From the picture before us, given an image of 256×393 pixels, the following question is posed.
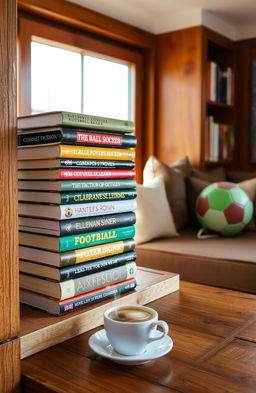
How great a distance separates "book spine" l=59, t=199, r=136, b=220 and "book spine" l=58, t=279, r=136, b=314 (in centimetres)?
18

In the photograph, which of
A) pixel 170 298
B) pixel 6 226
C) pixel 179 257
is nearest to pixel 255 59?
pixel 179 257

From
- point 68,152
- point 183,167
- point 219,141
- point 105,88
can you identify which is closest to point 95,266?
point 68,152

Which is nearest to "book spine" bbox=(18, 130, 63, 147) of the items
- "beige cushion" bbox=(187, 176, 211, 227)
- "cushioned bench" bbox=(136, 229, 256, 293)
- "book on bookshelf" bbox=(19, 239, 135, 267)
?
"book on bookshelf" bbox=(19, 239, 135, 267)

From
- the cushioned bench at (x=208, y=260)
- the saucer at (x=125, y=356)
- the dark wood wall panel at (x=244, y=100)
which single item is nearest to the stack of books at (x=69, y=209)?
the saucer at (x=125, y=356)

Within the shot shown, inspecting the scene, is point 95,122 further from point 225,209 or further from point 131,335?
point 225,209

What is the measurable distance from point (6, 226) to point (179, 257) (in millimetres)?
1424

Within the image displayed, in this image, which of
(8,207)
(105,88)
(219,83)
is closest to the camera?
(8,207)

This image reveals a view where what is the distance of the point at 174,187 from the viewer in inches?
105

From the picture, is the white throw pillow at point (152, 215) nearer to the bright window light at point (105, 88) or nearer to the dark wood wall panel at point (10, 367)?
the bright window light at point (105, 88)

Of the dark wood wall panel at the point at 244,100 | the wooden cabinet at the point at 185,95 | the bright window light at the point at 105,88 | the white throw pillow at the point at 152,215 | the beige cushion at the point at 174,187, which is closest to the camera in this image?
the white throw pillow at the point at 152,215

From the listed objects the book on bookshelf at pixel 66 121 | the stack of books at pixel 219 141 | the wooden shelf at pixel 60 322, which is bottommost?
the wooden shelf at pixel 60 322

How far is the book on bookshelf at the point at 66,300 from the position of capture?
86 centimetres

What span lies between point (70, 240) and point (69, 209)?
2.5 inches

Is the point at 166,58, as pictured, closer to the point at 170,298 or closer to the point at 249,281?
the point at 249,281
